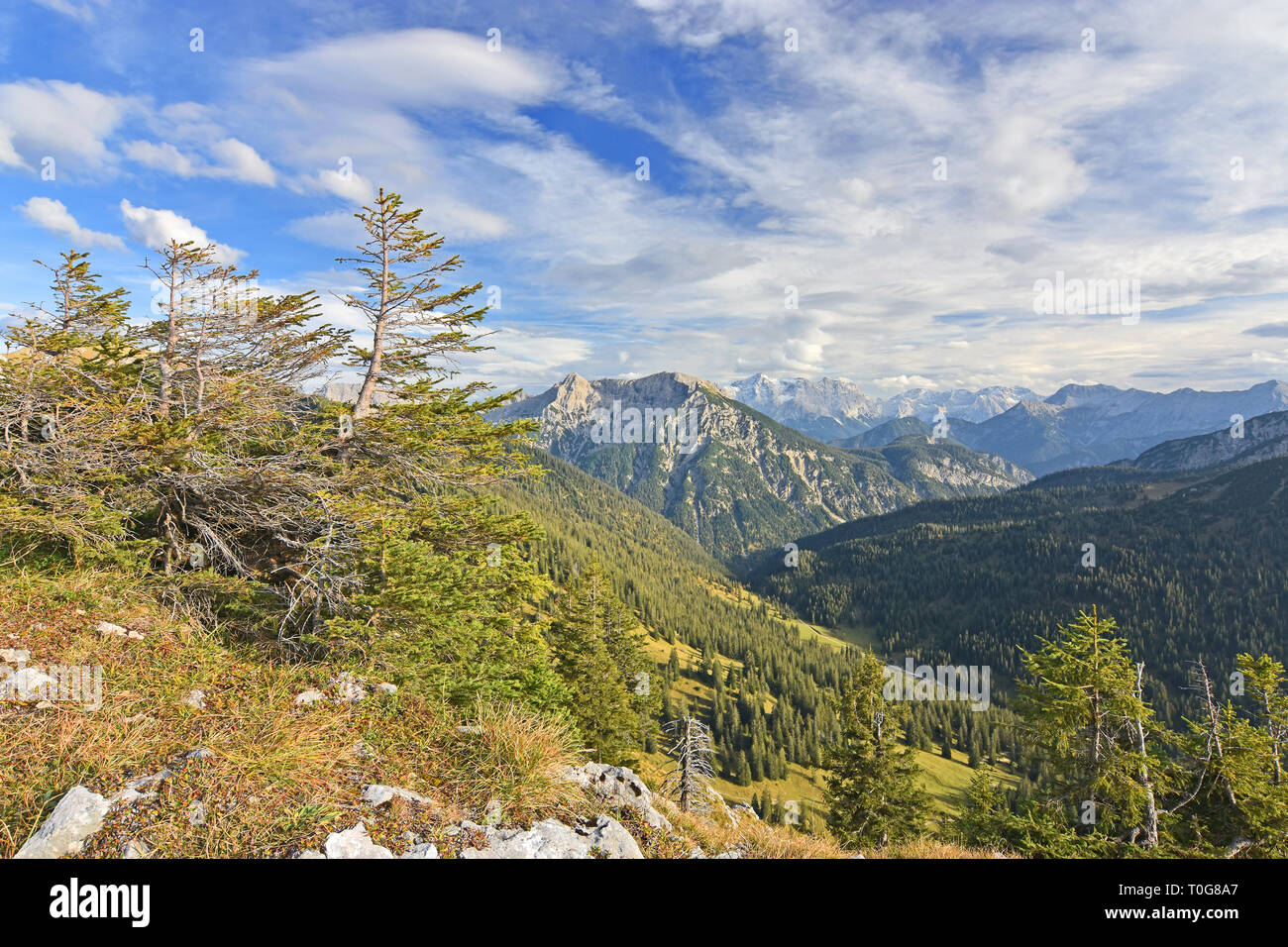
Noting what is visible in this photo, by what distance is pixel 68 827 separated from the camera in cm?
419

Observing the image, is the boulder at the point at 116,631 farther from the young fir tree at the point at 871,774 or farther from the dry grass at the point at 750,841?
the young fir tree at the point at 871,774

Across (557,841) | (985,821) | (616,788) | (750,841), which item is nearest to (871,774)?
(985,821)

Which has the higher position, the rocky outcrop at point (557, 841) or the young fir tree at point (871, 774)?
the rocky outcrop at point (557, 841)

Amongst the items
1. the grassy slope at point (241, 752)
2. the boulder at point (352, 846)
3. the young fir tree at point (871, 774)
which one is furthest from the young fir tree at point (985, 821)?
the boulder at point (352, 846)

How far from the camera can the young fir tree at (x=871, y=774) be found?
82.9 ft

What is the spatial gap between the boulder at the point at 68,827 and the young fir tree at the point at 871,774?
28902mm

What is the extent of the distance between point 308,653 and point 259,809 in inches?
254

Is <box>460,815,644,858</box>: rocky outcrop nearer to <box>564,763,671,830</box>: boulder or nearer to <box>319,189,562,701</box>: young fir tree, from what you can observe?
<box>564,763,671,830</box>: boulder

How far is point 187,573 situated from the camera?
37.4 ft


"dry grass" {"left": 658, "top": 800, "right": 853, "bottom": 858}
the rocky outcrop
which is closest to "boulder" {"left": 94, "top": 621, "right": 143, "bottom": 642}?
the rocky outcrop

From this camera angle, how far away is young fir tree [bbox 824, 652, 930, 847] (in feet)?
82.9

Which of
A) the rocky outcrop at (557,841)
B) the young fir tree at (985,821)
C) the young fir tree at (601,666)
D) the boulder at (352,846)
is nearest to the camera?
the boulder at (352,846)
